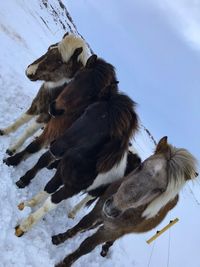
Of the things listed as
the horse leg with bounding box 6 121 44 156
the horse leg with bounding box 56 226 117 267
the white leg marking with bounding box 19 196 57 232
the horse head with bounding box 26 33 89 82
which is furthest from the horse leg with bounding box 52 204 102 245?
the horse head with bounding box 26 33 89 82

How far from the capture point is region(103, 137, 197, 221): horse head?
5.18 m

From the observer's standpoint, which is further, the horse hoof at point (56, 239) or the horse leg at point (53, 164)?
the horse leg at point (53, 164)

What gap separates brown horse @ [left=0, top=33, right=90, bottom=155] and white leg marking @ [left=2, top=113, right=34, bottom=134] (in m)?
0.41

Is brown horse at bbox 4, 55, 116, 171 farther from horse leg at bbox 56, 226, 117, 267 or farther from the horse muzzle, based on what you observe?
horse leg at bbox 56, 226, 117, 267

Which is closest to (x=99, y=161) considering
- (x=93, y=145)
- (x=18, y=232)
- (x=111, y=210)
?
(x=93, y=145)

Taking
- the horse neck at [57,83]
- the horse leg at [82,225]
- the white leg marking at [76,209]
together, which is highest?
the horse neck at [57,83]

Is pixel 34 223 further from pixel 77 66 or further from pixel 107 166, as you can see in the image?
pixel 77 66

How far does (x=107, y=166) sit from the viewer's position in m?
5.88

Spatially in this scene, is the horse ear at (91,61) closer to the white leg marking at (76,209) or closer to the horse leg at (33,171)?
the horse leg at (33,171)

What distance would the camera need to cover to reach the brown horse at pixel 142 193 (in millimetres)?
5207

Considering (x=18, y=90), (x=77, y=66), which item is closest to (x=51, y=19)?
(x=18, y=90)

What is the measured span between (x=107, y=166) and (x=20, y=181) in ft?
5.56

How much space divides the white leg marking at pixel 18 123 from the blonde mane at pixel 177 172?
3.34 metres

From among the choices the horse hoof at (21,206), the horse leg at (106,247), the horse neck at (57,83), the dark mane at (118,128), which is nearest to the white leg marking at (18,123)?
the horse neck at (57,83)
